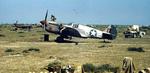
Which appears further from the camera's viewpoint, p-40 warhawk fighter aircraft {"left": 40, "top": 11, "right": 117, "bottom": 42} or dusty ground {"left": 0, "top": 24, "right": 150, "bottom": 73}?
p-40 warhawk fighter aircraft {"left": 40, "top": 11, "right": 117, "bottom": 42}

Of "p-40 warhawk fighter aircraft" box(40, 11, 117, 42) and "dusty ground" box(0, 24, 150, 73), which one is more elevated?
"p-40 warhawk fighter aircraft" box(40, 11, 117, 42)

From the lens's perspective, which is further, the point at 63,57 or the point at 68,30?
the point at 68,30

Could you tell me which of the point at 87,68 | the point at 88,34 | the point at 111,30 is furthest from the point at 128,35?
the point at 87,68

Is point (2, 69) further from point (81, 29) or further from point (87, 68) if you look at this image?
point (81, 29)

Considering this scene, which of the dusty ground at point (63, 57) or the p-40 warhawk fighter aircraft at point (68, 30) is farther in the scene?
the p-40 warhawk fighter aircraft at point (68, 30)

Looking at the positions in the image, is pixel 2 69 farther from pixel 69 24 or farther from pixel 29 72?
pixel 69 24

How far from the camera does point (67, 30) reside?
2431 inches

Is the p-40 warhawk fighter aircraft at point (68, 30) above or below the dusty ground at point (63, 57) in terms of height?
above

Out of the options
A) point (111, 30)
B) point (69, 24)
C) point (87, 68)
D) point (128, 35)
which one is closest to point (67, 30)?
point (69, 24)

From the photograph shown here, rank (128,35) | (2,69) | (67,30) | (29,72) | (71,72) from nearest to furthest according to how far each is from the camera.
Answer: (71,72), (29,72), (2,69), (67,30), (128,35)

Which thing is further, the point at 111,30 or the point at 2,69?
the point at 111,30

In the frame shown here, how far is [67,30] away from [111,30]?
507 inches

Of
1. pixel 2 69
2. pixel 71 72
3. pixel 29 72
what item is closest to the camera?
pixel 71 72

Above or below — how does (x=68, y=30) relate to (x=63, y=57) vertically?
above
